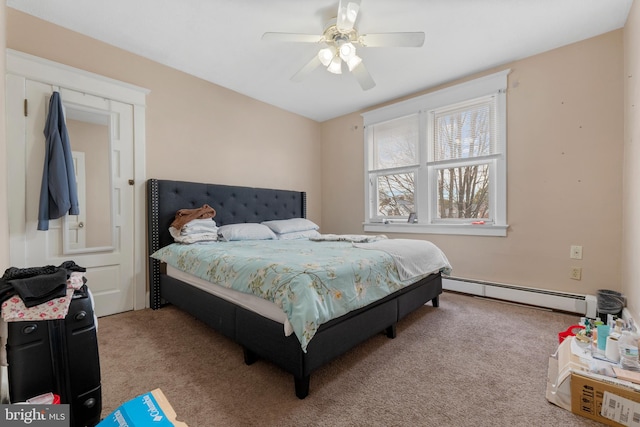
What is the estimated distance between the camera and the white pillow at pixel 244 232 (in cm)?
282

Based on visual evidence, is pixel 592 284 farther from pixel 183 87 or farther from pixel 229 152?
pixel 183 87

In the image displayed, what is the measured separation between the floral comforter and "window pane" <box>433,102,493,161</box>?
1.92 meters

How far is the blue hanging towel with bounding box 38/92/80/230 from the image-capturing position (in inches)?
82.1

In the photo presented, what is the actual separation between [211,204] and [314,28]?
203 cm

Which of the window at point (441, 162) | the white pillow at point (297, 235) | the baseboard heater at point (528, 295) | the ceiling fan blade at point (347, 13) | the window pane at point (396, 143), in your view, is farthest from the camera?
the window pane at point (396, 143)

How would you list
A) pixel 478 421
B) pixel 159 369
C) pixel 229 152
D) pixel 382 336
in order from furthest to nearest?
1. pixel 229 152
2. pixel 382 336
3. pixel 159 369
4. pixel 478 421

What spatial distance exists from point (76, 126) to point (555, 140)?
4.34 metres

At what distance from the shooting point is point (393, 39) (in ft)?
6.43

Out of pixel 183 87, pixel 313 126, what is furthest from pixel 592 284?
pixel 183 87

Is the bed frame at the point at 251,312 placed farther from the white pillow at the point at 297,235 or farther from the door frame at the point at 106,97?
the white pillow at the point at 297,235

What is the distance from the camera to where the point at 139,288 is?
2.66 meters

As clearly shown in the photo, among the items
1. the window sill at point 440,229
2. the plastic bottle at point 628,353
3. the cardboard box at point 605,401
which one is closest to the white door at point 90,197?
the window sill at point 440,229

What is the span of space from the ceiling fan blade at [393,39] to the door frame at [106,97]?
7.11 ft

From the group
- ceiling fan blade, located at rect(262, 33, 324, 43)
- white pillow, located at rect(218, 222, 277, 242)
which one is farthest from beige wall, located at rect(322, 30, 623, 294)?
white pillow, located at rect(218, 222, 277, 242)
